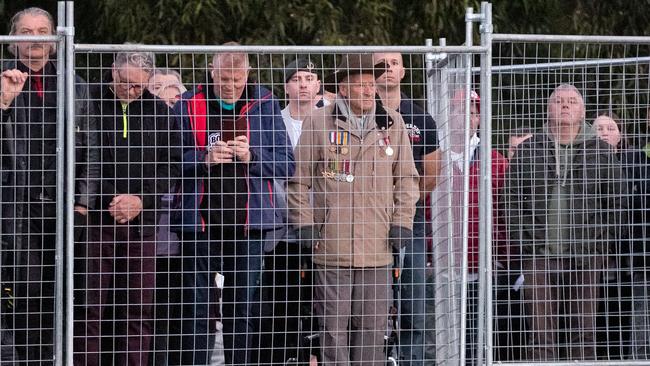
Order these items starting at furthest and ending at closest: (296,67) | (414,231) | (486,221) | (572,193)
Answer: (296,67) → (414,231) → (572,193) → (486,221)

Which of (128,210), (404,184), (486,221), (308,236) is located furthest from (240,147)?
(486,221)

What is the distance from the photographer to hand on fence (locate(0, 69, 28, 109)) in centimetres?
797

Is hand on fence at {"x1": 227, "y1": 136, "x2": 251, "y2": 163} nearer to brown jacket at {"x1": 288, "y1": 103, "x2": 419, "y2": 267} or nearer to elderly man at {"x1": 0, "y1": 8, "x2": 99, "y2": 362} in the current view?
brown jacket at {"x1": 288, "y1": 103, "x2": 419, "y2": 267}

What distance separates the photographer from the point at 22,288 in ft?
26.8

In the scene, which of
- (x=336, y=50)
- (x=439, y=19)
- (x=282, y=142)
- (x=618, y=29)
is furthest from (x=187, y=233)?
(x=618, y=29)

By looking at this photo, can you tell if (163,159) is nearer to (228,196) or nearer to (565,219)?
(228,196)

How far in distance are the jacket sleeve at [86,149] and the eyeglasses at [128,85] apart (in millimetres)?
228

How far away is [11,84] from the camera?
8.02 meters

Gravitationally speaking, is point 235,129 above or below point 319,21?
below

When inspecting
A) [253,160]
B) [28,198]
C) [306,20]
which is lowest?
[28,198]

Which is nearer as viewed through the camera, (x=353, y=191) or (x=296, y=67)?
(x=353, y=191)

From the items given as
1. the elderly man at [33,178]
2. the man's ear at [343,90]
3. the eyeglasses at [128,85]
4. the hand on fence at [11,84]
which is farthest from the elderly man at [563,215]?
the hand on fence at [11,84]

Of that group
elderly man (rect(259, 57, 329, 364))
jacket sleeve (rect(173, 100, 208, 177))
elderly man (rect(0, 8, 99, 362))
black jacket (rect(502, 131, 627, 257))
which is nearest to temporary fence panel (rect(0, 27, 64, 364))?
elderly man (rect(0, 8, 99, 362))

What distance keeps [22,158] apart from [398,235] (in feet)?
7.74
